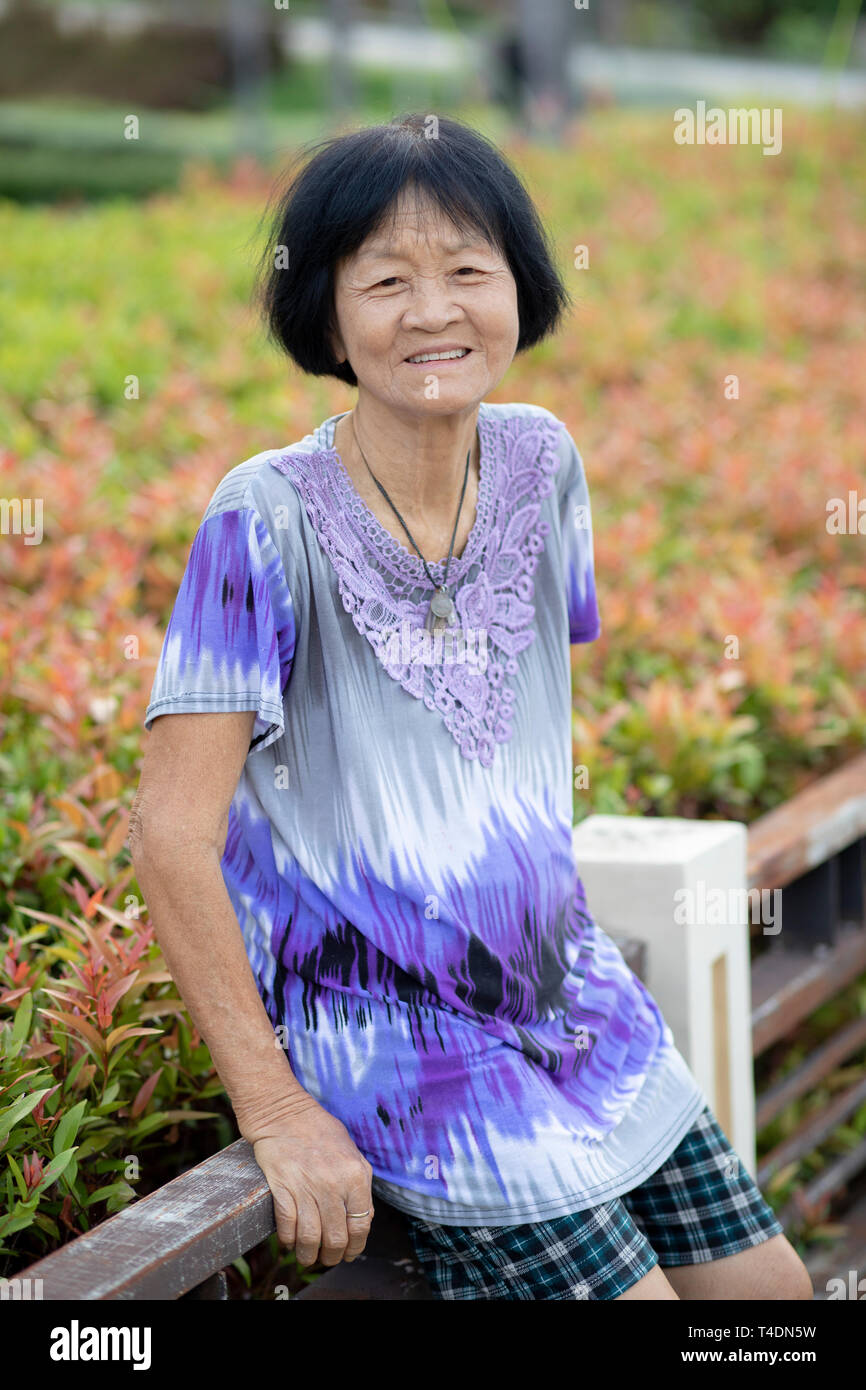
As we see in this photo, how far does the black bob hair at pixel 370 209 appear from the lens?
1755 mm

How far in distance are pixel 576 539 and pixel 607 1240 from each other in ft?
3.16

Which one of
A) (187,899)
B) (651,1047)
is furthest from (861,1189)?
(187,899)

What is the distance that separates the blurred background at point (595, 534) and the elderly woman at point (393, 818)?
0.87 feet

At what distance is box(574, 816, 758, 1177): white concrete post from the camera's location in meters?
2.41

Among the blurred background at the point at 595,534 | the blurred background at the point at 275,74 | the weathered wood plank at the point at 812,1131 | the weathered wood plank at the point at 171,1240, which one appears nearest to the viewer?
the weathered wood plank at the point at 171,1240

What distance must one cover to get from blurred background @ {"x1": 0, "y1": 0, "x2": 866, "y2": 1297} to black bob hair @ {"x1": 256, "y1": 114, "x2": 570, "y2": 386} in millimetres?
204

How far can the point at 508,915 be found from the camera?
1.84 metres

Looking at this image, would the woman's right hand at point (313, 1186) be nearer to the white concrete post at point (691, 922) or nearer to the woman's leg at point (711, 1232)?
the woman's leg at point (711, 1232)

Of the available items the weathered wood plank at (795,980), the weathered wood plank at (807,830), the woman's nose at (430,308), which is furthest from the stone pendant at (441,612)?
the weathered wood plank at (795,980)

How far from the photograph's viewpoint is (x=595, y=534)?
413cm

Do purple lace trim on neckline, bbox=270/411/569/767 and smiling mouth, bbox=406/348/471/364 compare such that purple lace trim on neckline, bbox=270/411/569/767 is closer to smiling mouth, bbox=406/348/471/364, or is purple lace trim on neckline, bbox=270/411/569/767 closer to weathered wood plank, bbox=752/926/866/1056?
smiling mouth, bbox=406/348/471/364

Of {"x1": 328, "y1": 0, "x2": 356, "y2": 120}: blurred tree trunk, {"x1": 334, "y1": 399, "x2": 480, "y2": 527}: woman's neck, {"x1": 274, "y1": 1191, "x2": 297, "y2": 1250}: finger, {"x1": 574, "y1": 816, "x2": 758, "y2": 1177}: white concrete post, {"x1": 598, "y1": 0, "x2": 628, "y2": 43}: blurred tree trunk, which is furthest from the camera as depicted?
{"x1": 598, "y1": 0, "x2": 628, "y2": 43}: blurred tree trunk

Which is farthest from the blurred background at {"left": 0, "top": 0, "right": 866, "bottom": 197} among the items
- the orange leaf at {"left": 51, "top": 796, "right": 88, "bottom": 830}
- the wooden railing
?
the orange leaf at {"left": 51, "top": 796, "right": 88, "bottom": 830}

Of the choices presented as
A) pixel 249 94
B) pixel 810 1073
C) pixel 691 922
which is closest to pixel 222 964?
pixel 691 922
